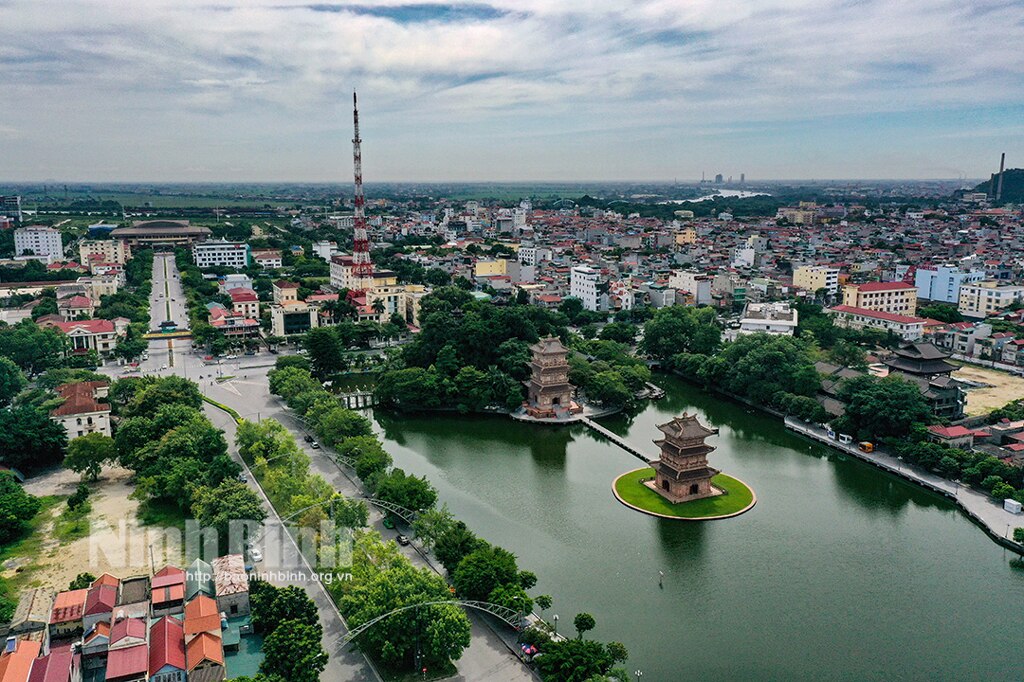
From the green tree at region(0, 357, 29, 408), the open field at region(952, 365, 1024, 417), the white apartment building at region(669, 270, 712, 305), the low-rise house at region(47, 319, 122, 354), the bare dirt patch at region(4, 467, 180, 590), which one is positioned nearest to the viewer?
the bare dirt patch at region(4, 467, 180, 590)

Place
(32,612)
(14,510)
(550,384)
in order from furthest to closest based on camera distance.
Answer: (550,384) → (14,510) → (32,612)

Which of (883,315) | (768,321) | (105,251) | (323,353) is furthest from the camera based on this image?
(105,251)

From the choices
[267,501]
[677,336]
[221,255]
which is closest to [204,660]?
[267,501]

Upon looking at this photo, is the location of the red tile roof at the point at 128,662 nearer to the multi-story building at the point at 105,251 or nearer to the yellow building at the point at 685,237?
the multi-story building at the point at 105,251

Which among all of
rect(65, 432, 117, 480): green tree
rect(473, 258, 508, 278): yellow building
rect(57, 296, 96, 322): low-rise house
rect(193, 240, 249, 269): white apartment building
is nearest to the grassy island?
rect(65, 432, 117, 480): green tree

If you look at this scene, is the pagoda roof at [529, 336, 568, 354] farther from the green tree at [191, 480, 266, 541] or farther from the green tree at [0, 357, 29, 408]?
the green tree at [0, 357, 29, 408]

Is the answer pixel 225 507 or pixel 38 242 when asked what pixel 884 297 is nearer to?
pixel 225 507

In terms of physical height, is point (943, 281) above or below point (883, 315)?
above
